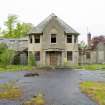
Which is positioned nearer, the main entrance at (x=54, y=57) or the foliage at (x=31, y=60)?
the foliage at (x=31, y=60)

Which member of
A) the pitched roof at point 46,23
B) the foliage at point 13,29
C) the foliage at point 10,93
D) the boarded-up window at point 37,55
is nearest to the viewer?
the foliage at point 10,93

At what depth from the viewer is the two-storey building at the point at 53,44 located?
64375 millimetres

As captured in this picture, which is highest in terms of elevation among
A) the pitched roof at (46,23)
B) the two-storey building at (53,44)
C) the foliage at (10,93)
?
the pitched roof at (46,23)

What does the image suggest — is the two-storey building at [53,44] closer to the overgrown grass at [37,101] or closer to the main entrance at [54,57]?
the main entrance at [54,57]

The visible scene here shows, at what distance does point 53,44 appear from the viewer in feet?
211

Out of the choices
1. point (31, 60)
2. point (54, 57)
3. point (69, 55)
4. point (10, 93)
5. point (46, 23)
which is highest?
point (46, 23)

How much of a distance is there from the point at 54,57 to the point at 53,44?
8.13ft

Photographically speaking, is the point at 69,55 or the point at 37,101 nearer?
the point at 37,101

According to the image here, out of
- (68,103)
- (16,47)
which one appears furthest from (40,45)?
(68,103)

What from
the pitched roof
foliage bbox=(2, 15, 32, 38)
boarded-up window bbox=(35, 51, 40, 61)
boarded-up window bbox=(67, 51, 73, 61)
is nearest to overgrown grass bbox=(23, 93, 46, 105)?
boarded-up window bbox=(35, 51, 40, 61)

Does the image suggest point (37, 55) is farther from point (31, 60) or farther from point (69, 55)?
point (69, 55)

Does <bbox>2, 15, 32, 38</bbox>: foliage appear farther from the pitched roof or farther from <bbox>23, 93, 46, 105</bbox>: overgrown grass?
<bbox>23, 93, 46, 105</bbox>: overgrown grass

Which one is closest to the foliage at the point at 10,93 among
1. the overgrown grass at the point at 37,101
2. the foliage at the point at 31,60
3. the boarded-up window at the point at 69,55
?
the overgrown grass at the point at 37,101

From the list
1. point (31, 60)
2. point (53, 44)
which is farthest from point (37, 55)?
point (53, 44)
